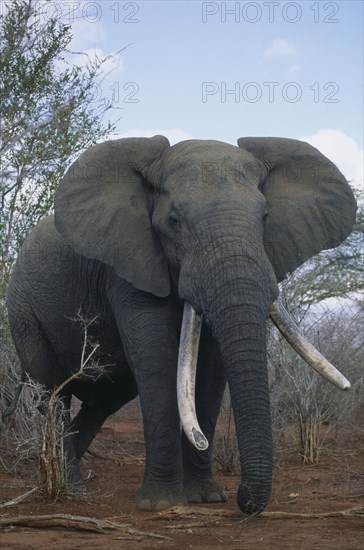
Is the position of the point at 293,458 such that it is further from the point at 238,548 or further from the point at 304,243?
the point at 238,548

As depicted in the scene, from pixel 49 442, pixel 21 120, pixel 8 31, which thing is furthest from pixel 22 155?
pixel 49 442

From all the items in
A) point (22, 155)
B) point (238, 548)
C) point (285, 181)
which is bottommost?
point (238, 548)

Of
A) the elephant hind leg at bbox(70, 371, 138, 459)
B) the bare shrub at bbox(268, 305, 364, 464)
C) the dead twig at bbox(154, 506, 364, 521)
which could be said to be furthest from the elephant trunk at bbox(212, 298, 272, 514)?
the bare shrub at bbox(268, 305, 364, 464)

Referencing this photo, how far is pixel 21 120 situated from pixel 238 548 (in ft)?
19.9

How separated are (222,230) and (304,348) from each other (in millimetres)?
841

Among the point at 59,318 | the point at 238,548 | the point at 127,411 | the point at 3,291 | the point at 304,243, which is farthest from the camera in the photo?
the point at 127,411

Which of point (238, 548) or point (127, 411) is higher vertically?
point (127, 411)

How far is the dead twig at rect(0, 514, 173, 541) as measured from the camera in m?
4.80

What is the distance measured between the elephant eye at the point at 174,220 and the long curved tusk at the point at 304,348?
0.72 meters

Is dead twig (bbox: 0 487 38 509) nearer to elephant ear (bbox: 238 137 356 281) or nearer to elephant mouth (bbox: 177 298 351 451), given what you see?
elephant mouth (bbox: 177 298 351 451)

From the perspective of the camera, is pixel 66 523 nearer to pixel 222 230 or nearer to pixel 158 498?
pixel 158 498

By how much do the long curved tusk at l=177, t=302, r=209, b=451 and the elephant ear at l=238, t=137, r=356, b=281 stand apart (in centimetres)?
87

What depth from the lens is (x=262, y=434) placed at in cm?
492

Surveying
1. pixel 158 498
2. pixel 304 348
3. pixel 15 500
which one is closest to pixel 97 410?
pixel 158 498
